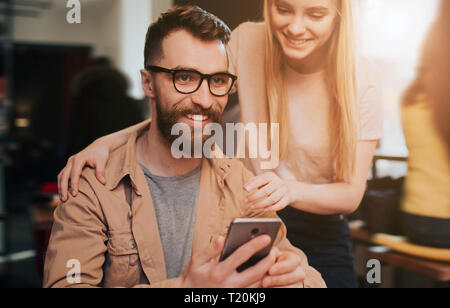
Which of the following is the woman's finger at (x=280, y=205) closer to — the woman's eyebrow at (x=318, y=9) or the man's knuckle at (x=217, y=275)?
the man's knuckle at (x=217, y=275)

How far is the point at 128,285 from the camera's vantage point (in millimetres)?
1418

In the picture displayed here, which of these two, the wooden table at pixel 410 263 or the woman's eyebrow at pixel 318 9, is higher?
the woman's eyebrow at pixel 318 9

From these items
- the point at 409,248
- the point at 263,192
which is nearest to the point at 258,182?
the point at 263,192

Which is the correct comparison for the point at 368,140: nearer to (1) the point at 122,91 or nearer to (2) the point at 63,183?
(1) the point at 122,91

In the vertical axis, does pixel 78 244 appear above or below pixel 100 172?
below

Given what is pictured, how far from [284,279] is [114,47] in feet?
3.72

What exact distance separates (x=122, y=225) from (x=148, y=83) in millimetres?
532

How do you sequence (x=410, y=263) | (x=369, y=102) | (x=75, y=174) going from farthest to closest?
(x=410, y=263), (x=369, y=102), (x=75, y=174)

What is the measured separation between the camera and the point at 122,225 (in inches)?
55.1

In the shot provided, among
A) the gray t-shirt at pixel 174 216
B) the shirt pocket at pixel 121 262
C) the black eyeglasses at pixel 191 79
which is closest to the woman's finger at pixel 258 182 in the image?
the gray t-shirt at pixel 174 216

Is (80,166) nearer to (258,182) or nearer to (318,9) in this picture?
(258,182)

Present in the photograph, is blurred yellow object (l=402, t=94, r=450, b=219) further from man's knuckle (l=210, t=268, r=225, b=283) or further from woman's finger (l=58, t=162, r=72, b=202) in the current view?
woman's finger (l=58, t=162, r=72, b=202)

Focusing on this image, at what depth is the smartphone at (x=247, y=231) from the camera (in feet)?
4.06

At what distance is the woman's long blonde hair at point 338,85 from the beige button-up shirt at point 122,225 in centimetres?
35
